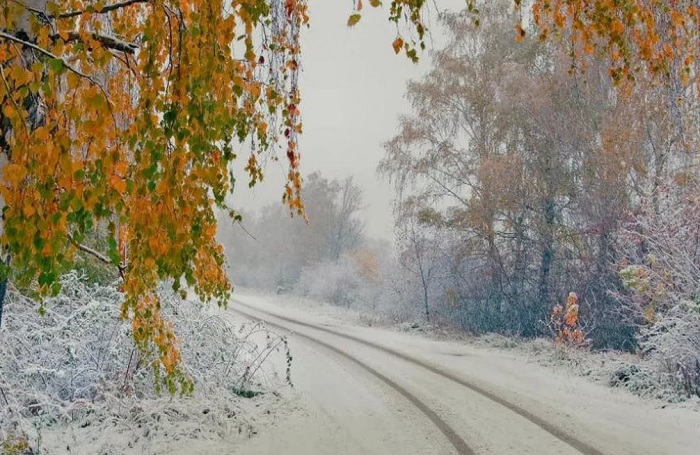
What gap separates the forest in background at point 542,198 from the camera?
9.92 m

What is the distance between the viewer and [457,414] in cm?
693

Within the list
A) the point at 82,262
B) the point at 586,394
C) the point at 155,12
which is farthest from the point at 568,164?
the point at 155,12

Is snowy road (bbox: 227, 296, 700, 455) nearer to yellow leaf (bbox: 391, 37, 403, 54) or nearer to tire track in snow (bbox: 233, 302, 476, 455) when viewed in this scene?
tire track in snow (bbox: 233, 302, 476, 455)

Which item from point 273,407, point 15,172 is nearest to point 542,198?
point 273,407

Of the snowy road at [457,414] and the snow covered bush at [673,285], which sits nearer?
the snowy road at [457,414]

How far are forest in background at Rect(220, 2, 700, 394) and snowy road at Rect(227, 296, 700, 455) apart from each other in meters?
1.90

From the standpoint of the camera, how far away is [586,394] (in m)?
8.62

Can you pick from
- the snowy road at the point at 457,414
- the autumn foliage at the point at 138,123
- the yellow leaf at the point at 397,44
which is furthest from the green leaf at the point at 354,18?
the snowy road at the point at 457,414

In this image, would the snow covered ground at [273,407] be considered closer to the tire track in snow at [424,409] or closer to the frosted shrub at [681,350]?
the tire track in snow at [424,409]

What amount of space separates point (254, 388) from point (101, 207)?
6.24 m

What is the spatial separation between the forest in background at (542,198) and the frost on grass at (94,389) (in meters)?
5.14

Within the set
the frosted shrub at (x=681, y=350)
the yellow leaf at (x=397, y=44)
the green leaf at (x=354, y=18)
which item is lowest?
the frosted shrub at (x=681, y=350)

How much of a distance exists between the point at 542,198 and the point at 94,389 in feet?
42.2

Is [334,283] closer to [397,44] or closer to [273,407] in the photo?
[273,407]
